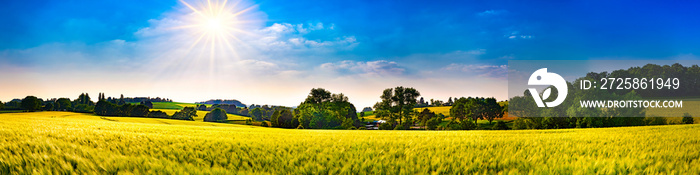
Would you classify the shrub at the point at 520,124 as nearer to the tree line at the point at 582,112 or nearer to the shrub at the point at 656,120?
the tree line at the point at 582,112

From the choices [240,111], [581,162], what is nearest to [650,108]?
[581,162]

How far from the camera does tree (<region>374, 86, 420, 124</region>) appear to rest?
66.1 meters

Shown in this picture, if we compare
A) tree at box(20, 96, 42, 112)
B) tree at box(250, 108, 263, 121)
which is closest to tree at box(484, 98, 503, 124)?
tree at box(250, 108, 263, 121)

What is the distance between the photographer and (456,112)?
241 feet

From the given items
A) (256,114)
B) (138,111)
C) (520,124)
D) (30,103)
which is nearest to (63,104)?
(30,103)

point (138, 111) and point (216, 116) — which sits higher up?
point (138, 111)

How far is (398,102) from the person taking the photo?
67.8 m

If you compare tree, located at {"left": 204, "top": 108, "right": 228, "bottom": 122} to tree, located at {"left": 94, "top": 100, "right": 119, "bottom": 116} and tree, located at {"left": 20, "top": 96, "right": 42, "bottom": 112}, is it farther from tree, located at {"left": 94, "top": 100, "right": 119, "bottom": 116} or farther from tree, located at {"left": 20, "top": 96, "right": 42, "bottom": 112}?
tree, located at {"left": 20, "top": 96, "right": 42, "bottom": 112}

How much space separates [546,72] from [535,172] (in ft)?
127

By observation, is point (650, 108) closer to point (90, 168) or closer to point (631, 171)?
point (631, 171)

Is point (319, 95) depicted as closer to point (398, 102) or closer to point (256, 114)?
point (398, 102)

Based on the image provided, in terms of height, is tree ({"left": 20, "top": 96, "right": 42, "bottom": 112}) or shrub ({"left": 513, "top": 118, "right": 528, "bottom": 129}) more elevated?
tree ({"left": 20, "top": 96, "right": 42, "bottom": 112})

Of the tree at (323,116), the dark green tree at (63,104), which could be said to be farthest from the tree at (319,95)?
the dark green tree at (63,104)

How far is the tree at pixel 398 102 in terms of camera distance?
66125mm
